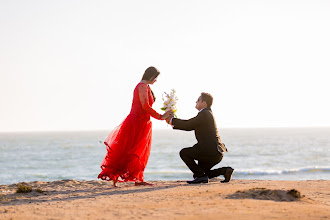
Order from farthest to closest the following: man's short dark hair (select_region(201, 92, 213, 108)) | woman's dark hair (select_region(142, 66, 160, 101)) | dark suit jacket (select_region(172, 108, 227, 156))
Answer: man's short dark hair (select_region(201, 92, 213, 108)), dark suit jacket (select_region(172, 108, 227, 156)), woman's dark hair (select_region(142, 66, 160, 101))

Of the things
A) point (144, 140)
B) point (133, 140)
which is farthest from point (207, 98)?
point (133, 140)

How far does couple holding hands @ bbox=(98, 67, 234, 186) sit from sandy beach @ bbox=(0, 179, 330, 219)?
1.19ft

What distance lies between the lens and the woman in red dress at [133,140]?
8.49 metres

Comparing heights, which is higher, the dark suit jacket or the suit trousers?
the dark suit jacket

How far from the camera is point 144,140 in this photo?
869cm

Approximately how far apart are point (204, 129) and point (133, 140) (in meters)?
1.37

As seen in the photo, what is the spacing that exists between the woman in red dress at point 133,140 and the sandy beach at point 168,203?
315 mm

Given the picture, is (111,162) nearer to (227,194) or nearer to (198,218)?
(227,194)

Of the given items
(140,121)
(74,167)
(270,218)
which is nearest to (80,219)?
(270,218)

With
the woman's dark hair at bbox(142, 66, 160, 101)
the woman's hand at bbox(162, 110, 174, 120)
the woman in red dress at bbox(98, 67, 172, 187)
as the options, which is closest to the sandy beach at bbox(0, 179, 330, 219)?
the woman in red dress at bbox(98, 67, 172, 187)

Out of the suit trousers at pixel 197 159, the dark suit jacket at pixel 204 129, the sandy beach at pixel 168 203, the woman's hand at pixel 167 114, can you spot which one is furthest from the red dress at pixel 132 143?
the suit trousers at pixel 197 159

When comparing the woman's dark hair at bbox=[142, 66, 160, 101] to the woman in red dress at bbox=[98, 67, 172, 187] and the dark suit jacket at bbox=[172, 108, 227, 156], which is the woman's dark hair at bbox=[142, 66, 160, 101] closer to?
the woman in red dress at bbox=[98, 67, 172, 187]

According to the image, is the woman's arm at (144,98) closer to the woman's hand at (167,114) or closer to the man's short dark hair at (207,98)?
the woman's hand at (167,114)

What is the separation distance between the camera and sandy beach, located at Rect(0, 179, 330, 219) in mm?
5910
